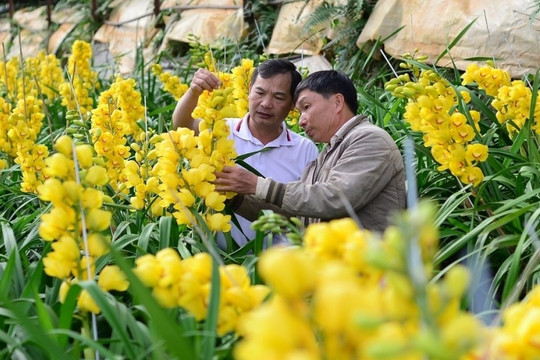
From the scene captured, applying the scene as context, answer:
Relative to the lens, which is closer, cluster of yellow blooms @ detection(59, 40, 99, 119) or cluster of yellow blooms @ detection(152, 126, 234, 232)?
cluster of yellow blooms @ detection(152, 126, 234, 232)

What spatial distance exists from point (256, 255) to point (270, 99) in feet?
3.14

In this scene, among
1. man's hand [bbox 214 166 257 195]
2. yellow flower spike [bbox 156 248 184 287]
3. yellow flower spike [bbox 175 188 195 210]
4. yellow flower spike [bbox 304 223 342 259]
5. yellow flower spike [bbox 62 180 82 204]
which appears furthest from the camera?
man's hand [bbox 214 166 257 195]

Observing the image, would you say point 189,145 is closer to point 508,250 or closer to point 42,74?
point 508,250

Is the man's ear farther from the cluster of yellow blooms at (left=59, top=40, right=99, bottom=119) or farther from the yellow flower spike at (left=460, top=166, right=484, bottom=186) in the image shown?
the cluster of yellow blooms at (left=59, top=40, right=99, bottom=119)

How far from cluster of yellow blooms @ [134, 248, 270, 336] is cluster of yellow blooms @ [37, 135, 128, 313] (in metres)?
0.24

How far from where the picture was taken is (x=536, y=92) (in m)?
3.10

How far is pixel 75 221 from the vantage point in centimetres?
171

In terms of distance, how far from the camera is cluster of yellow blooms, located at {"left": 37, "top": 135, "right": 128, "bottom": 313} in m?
1.68

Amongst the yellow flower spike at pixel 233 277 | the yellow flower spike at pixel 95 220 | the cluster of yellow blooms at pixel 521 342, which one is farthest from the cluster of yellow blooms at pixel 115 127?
the cluster of yellow blooms at pixel 521 342

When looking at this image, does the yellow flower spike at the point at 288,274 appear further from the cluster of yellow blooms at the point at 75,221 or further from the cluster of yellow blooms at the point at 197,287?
the cluster of yellow blooms at the point at 75,221

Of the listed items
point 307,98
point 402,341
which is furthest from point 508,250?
point 402,341

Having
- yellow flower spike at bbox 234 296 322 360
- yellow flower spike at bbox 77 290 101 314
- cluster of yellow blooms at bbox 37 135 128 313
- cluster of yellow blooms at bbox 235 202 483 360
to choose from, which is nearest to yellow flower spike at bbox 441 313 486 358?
cluster of yellow blooms at bbox 235 202 483 360

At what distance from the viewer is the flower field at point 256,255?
891mm

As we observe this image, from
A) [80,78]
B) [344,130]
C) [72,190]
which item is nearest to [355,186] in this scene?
[344,130]
